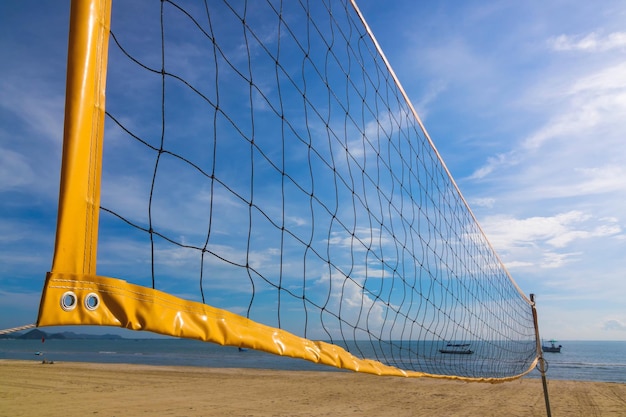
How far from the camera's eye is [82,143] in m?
1.17

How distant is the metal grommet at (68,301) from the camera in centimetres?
108

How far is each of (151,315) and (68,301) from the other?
25 cm

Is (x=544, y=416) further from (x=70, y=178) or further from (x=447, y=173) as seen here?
(x=70, y=178)

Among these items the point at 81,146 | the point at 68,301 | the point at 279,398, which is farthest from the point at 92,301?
the point at 279,398

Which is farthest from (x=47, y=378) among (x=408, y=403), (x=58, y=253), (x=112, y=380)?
(x=58, y=253)

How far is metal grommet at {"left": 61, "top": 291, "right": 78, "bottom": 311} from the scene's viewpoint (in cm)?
108

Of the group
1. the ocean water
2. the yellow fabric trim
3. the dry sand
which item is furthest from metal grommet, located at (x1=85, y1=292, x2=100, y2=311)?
the ocean water

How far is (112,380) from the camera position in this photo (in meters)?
12.4

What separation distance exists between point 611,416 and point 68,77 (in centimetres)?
1046

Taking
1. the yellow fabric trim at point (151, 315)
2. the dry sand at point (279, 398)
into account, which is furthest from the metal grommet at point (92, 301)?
the dry sand at point (279, 398)

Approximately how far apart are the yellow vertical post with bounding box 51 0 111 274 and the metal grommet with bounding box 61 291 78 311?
0.06 m

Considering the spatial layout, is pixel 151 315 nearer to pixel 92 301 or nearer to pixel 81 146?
pixel 92 301

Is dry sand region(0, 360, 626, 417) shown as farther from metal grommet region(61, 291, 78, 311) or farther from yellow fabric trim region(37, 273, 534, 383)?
metal grommet region(61, 291, 78, 311)

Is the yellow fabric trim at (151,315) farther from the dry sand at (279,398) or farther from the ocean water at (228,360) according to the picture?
the ocean water at (228,360)
